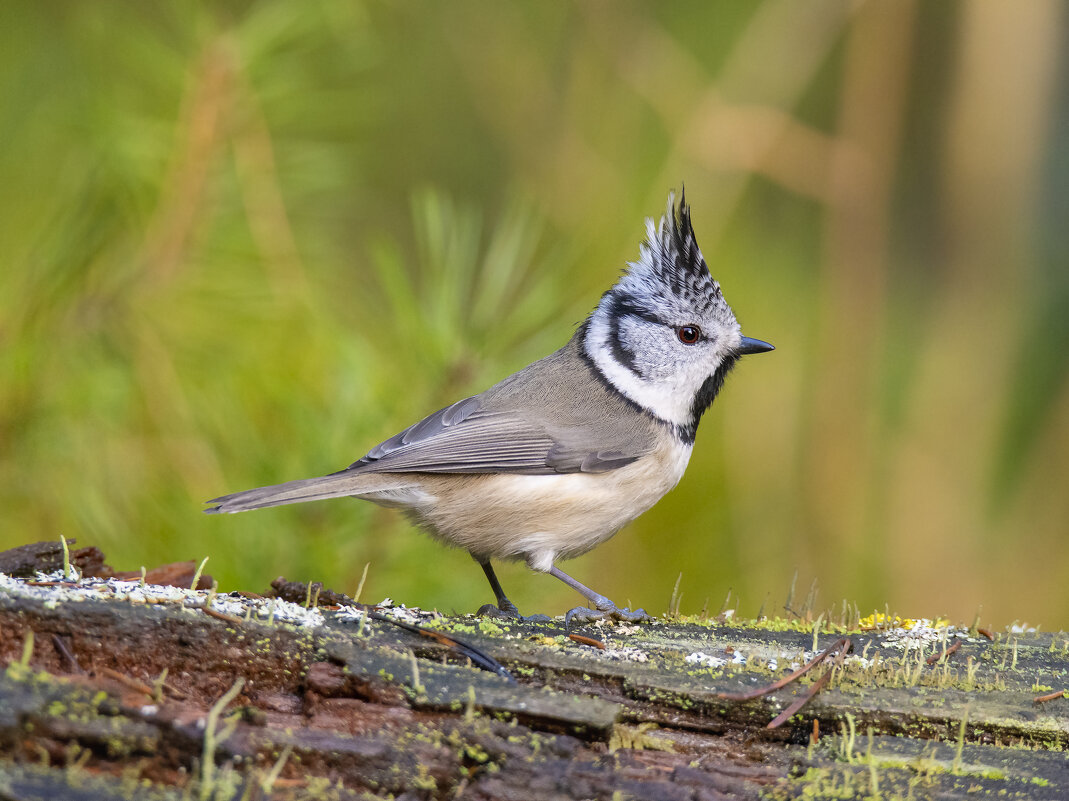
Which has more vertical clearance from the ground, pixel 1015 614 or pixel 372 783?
pixel 1015 614

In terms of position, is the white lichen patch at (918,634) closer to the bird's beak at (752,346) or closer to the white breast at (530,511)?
the white breast at (530,511)

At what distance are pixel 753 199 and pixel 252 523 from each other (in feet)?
9.78

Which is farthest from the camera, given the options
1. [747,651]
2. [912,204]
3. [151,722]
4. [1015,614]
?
[912,204]

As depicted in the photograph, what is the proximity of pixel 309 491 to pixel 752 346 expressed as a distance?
1730mm

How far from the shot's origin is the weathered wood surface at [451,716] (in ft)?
4.59

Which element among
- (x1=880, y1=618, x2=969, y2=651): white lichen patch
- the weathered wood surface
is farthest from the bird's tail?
(x1=880, y1=618, x2=969, y2=651): white lichen patch

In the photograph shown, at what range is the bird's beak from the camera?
138 inches

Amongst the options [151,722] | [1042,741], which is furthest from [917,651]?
[151,722]

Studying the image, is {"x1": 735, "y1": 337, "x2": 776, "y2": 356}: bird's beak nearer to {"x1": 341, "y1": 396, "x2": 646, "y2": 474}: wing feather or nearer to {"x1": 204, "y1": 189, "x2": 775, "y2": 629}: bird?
{"x1": 204, "y1": 189, "x2": 775, "y2": 629}: bird

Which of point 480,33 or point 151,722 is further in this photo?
point 480,33

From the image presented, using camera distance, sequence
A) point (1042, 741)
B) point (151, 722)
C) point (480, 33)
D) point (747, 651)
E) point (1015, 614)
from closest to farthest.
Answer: point (151, 722) < point (1042, 741) < point (747, 651) < point (1015, 614) < point (480, 33)

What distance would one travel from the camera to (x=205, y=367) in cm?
311

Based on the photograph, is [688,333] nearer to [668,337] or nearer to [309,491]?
[668,337]

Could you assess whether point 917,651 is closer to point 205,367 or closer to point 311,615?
point 311,615
